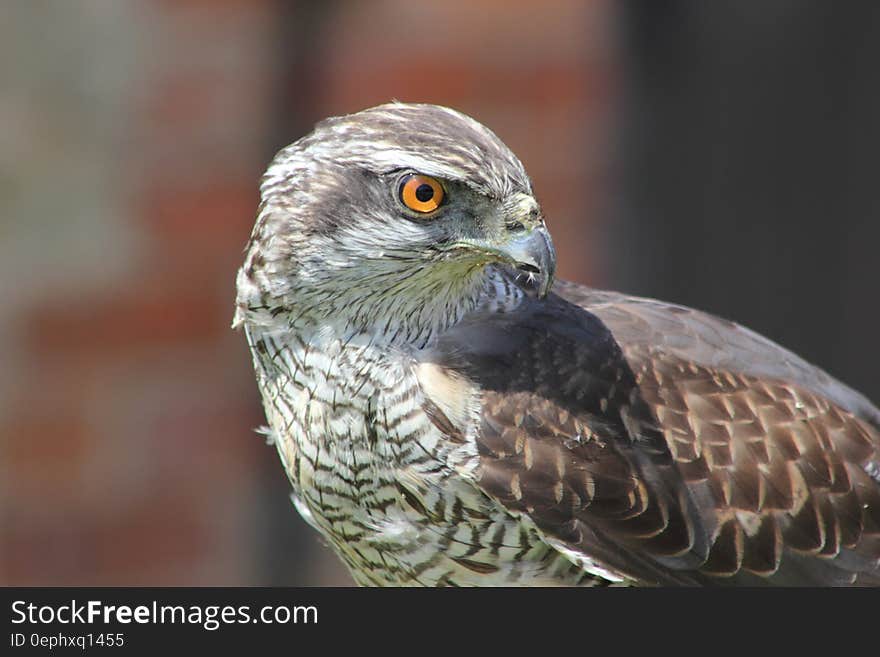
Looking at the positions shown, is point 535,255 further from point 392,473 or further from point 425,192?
point 392,473

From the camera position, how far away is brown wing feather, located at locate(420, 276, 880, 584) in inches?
103

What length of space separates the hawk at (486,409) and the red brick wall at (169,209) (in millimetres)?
1733

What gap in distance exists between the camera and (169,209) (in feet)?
14.5

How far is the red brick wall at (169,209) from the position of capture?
439 cm

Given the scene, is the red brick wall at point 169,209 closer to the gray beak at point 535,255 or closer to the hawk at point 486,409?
the hawk at point 486,409

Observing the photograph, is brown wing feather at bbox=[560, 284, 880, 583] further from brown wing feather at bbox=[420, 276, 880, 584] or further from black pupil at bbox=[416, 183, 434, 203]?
black pupil at bbox=[416, 183, 434, 203]

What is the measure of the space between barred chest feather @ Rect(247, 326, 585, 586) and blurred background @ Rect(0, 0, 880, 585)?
185cm

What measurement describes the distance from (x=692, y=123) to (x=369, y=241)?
1952 millimetres

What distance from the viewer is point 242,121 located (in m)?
4.45

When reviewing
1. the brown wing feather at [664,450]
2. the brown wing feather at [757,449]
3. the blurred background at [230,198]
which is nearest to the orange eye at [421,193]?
the brown wing feather at [664,450]

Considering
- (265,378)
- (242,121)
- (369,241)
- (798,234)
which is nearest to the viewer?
(369,241)

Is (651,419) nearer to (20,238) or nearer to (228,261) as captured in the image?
(228,261)

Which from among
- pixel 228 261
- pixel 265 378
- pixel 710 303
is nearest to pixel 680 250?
pixel 710 303

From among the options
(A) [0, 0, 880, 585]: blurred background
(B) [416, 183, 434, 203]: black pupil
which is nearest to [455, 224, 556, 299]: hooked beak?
(B) [416, 183, 434, 203]: black pupil
